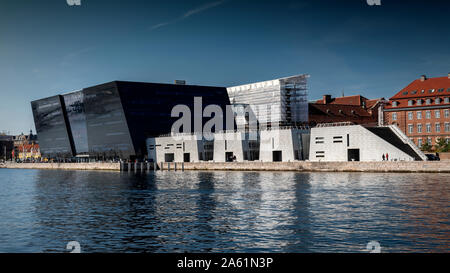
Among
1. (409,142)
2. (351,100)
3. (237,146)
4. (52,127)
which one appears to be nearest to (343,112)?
(351,100)

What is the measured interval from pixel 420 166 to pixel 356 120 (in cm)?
6715

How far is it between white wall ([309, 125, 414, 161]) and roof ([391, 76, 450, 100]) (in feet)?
83.6

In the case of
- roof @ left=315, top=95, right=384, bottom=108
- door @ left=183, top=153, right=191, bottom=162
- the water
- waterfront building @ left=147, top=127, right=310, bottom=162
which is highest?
roof @ left=315, top=95, right=384, bottom=108

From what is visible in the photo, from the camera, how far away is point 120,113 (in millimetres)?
131250

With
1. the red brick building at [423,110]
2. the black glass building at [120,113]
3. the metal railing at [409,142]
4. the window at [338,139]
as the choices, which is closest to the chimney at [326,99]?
the black glass building at [120,113]

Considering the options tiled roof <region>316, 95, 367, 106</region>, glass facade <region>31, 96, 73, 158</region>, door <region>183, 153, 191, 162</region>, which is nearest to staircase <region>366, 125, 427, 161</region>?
door <region>183, 153, 191, 162</region>

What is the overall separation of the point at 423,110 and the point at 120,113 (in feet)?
249

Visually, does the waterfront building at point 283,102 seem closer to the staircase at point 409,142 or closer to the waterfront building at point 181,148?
the waterfront building at point 181,148

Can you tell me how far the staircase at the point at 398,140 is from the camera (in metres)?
75.8

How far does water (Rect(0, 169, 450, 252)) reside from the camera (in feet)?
68.4

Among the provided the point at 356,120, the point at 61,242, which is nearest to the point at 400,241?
the point at 61,242

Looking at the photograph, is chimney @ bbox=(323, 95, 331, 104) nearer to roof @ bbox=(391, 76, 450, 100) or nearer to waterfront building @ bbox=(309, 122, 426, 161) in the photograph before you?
roof @ bbox=(391, 76, 450, 100)
